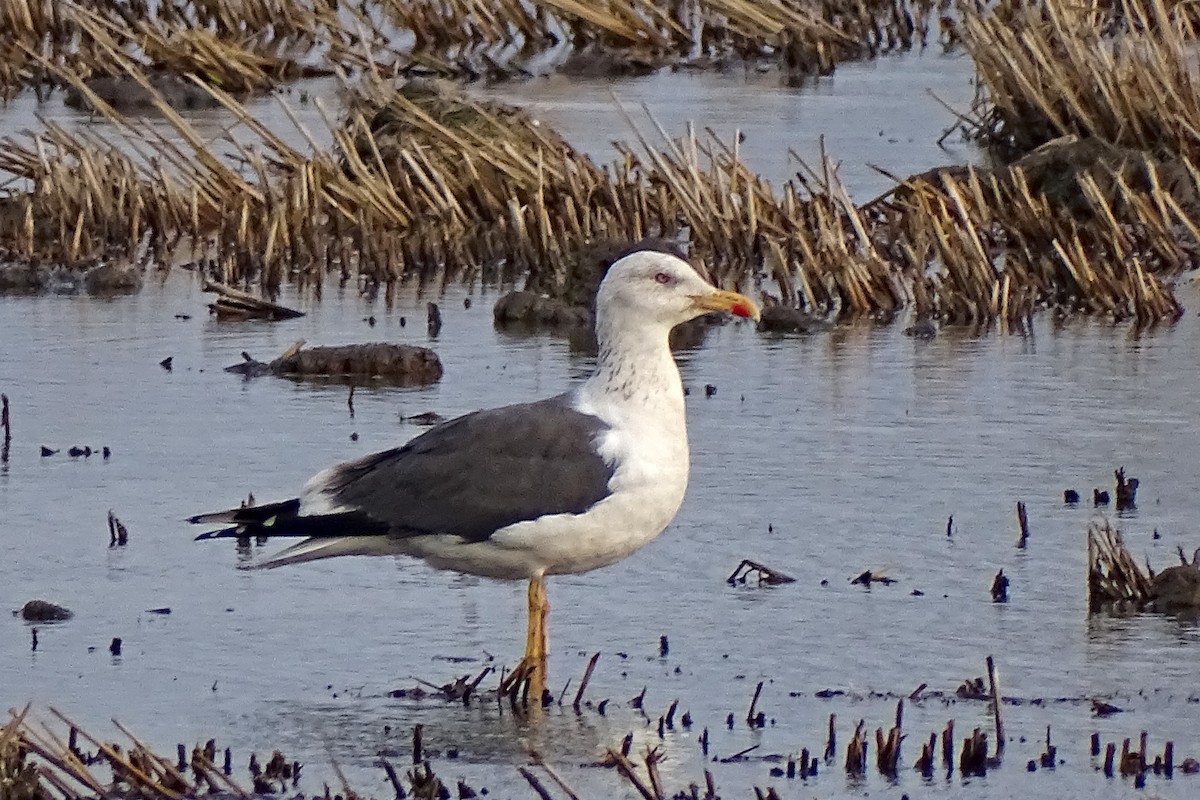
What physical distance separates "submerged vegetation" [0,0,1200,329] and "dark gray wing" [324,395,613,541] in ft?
17.7

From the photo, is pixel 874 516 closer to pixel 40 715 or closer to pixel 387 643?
pixel 387 643

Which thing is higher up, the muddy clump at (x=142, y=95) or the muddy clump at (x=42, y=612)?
the muddy clump at (x=142, y=95)

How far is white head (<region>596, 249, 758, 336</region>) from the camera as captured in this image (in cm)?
702

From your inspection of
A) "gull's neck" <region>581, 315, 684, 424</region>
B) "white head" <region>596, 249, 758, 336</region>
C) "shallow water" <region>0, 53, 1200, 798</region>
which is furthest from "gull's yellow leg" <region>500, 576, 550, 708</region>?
"white head" <region>596, 249, 758, 336</region>

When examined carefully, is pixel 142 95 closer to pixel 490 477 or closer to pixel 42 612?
pixel 42 612

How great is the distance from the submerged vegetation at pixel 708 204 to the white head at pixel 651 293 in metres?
5.03

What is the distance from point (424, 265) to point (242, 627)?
269 inches

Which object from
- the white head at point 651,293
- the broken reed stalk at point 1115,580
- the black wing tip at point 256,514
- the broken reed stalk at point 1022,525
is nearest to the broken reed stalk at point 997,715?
the broken reed stalk at point 1115,580

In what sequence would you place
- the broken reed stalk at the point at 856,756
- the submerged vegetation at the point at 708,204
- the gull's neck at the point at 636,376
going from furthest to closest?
the submerged vegetation at the point at 708,204 < the gull's neck at the point at 636,376 < the broken reed stalk at the point at 856,756

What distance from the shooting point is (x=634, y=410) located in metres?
6.84

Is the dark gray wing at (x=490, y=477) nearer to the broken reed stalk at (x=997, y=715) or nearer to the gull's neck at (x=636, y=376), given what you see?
the gull's neck at (x=636, y=376)

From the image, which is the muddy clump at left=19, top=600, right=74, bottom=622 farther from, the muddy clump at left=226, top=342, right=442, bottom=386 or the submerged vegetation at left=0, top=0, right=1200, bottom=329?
the submerged vegetation at left=0, top=0, right=1200, bottom=329

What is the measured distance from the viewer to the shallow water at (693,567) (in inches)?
243

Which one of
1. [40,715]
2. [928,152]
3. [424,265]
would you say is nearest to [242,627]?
[40,715]
